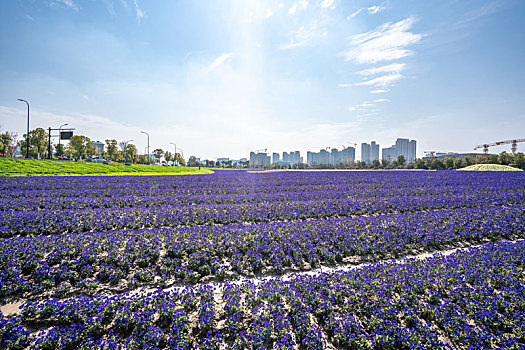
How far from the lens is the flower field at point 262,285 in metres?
4.29

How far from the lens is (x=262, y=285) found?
228 inches

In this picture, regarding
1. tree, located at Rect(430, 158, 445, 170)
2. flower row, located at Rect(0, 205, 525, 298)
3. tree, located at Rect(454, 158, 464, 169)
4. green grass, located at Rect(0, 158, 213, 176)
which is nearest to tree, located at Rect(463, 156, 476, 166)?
tree, located at Rect(454, 158, 464, 169)

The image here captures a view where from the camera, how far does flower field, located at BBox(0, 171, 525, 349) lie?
4.29m

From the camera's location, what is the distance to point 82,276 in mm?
6449

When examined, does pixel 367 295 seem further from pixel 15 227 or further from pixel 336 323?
pixel 15 227

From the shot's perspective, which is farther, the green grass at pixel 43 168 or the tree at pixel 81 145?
the tree at pixel 81 145

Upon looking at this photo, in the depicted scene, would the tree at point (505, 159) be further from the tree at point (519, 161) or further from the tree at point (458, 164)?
the tree at point (458, 164)

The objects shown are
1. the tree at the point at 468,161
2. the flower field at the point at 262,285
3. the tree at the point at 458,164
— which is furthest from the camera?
the tree at the point at 468,161

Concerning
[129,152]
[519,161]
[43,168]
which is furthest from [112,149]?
[519,161]

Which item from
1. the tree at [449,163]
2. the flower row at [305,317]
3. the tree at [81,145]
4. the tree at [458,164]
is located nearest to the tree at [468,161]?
the tree at [458,164]

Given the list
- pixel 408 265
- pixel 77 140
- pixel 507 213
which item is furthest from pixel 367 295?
pixel 77 140

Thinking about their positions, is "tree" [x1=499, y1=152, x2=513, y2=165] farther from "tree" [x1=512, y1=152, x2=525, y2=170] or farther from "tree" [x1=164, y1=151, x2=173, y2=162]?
"tree" [x1=164, y1=151, x2=173, y2=162]

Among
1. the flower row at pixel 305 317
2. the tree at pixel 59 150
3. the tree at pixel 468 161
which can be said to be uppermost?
the tree at pixel 59 150

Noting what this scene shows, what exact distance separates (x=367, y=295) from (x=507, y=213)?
13.1 metres
